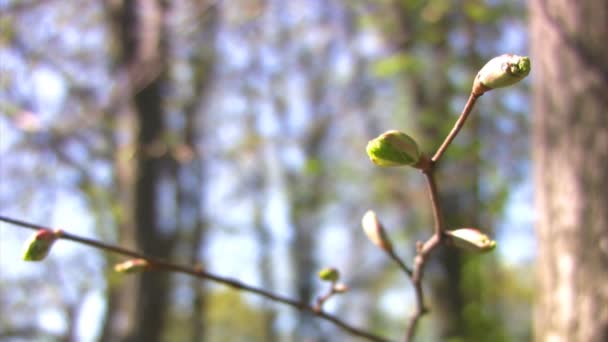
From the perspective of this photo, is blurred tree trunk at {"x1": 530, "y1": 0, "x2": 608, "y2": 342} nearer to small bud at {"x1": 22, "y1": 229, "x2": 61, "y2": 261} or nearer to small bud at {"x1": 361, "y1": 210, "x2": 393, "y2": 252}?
small bud at {"x1": 361, "y1": 210, "x2": 393, "y2": 252}

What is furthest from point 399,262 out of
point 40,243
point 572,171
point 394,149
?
point 572,171

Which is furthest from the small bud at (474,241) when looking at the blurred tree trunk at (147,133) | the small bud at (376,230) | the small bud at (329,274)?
the blurred tree trunk at (147,133)

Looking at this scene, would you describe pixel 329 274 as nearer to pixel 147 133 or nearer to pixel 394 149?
pixel 394 149

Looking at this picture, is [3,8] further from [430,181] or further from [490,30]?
[490,30]

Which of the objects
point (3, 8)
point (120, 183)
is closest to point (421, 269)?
point (3, 8)

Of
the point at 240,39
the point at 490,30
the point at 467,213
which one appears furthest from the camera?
the point at 240,39
